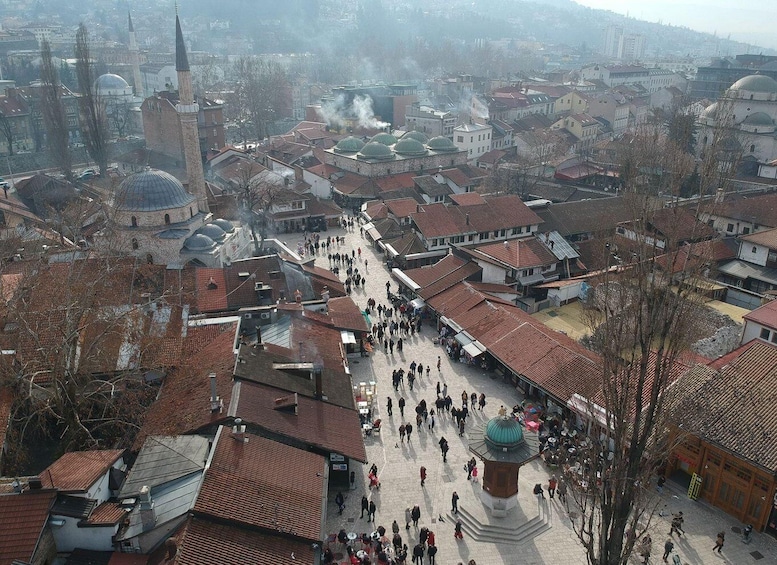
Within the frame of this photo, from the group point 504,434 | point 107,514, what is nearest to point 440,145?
point 504,434

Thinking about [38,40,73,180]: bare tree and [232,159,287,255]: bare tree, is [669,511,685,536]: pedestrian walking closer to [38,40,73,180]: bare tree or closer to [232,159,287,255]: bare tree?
[232,159,287,255]: bare tree

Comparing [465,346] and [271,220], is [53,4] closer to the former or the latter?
[271,220]

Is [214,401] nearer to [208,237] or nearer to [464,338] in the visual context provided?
[464,338]

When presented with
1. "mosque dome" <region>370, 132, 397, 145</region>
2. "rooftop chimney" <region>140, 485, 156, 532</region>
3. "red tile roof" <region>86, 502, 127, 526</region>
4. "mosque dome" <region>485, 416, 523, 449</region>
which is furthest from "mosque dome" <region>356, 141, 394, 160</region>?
"rooftop chimney" <region>140, 485, 156, 532</region>

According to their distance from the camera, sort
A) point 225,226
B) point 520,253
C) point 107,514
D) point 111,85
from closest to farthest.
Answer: point 107,514, point 520,253, point 225,226, point 111,85

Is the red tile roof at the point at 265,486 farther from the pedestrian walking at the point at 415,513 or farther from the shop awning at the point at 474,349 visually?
the shop awning at the point at 474,349

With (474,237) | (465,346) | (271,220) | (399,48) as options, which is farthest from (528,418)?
(399,48)
